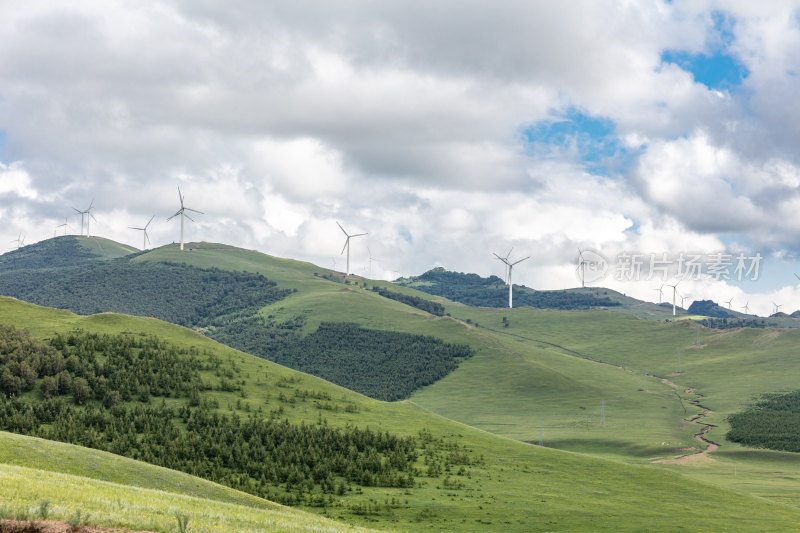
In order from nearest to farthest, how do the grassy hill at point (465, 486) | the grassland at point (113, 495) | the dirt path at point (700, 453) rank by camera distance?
the grassland at point (113, 495), the grassy hill at point (465, 486), the dirt path at point (700, 453)

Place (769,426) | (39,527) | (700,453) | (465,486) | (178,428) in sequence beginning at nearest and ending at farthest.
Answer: (39,527) < (465,486) < (178,428) < (700,453) < (769,426)

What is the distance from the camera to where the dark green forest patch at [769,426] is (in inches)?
6304

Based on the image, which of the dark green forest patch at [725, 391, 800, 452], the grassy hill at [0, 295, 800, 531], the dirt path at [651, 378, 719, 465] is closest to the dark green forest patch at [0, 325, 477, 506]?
the grassy hill at [0, 295, 800, 531]

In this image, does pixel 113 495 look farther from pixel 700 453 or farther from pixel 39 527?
pixel 700 453

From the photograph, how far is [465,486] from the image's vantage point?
68.9 meters

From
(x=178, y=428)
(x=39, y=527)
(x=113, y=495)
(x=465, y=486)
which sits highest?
(x=39, y=527)

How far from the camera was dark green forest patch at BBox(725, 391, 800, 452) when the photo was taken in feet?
525

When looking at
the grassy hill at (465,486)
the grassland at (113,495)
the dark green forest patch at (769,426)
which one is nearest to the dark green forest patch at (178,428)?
the grassy hill at (465,486)

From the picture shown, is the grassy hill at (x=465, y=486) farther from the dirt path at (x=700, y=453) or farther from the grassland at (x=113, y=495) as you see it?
the dirt path at (x=700, y=453)

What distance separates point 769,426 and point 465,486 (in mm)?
138089

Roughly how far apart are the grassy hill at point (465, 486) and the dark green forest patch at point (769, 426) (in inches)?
3651

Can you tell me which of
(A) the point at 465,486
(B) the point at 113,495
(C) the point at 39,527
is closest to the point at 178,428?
(A) the point at 465,486

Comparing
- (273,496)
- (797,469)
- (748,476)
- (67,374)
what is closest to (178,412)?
(67,374)

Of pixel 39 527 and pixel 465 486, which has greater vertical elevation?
pixel 39 527
